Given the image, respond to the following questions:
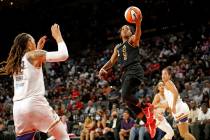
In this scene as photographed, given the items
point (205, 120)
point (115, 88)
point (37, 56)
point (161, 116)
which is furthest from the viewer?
point (115, 88)

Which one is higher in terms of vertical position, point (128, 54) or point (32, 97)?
point (128, 54)

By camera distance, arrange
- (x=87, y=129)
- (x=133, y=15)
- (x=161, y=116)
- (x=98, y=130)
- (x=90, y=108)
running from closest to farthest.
→ (x=133, y=15) < (x=161, y=116) < (x=98, y=130) < (x=87, y=129) < (x=90, y=108)

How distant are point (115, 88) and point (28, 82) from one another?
12353 mm

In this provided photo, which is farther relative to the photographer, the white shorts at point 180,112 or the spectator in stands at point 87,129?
the spectator in stands at point 87,129

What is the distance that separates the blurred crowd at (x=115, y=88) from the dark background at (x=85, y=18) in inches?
27.8

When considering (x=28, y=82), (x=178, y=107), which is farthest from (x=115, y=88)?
(x=28, y=82)

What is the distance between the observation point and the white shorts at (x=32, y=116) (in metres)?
5.07

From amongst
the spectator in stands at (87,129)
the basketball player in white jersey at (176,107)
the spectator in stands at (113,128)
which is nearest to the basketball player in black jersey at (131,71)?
the basketball player in white jersey at (176,107)

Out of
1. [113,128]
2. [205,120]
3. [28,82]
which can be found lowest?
[113,128]

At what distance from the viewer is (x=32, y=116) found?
507 cm

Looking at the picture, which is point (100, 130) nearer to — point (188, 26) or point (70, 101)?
point (70, 101)

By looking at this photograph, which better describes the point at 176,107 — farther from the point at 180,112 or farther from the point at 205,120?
the point at 205,120

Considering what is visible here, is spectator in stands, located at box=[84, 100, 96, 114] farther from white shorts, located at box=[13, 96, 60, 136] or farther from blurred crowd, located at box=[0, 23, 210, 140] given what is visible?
white shorts, located at box=[13, 96, 60, 136]

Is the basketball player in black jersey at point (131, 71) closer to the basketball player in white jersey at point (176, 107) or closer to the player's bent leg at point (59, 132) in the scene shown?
the basketball player in white jersey at point (176, 107)
